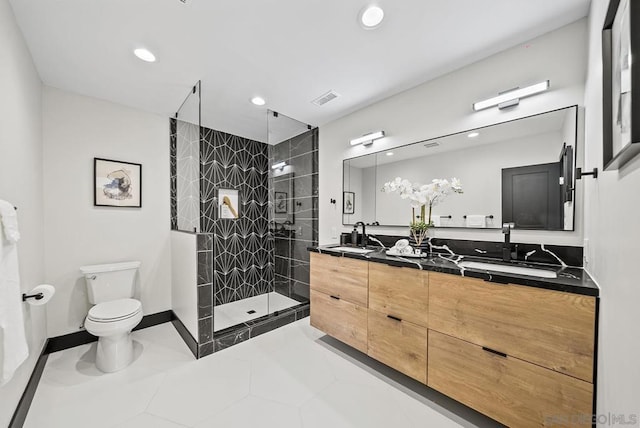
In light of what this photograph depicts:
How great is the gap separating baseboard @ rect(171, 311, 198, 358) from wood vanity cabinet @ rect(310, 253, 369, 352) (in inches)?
43.9

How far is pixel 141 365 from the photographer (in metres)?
2.09

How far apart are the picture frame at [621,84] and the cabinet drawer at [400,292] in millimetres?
1095

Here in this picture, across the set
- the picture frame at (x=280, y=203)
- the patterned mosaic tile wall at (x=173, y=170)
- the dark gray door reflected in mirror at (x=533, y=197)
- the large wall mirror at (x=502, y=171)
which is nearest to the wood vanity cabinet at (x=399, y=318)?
the large wall mirror at (x=502, y=171)

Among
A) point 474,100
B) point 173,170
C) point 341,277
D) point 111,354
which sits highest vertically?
point 474,100

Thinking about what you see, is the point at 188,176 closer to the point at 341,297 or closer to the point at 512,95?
the point at 341,297

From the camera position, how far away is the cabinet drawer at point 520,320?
3.71 feet

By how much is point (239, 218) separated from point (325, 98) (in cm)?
213

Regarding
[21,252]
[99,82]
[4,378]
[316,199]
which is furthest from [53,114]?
[316,199]

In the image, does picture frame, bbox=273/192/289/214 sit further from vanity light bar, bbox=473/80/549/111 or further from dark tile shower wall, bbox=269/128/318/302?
vanity light bar, bbox=473/80/549/111

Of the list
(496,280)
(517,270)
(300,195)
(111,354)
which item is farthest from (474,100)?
(111,354)

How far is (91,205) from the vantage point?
2.49 metres

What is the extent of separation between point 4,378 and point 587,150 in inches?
123

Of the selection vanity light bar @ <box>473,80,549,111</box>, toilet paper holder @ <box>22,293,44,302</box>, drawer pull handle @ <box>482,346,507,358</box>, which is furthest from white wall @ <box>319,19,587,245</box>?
toilet paper holder @ <box>22,293,44,302</box>

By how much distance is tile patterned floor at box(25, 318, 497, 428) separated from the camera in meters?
1.53
